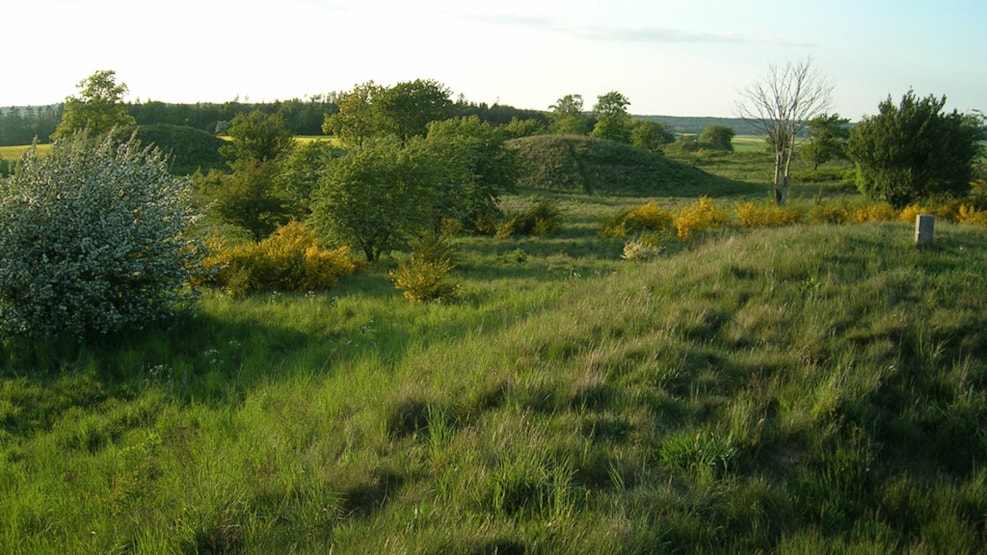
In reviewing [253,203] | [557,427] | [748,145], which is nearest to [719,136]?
[748,145]

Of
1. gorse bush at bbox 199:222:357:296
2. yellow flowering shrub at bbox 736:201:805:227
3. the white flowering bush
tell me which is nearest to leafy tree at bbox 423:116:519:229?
gorse bush at bbox 199:222:357:296

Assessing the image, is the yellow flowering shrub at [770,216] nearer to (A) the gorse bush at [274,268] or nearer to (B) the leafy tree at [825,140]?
(A) the gorse bush at [274,268]

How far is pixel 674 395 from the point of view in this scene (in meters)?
5.30

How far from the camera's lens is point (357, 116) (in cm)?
4491

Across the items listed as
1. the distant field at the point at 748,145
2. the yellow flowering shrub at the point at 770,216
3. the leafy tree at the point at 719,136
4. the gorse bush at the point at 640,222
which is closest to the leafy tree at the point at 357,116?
the gorse bush at the point at 640,222

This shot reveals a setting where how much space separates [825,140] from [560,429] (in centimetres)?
5730

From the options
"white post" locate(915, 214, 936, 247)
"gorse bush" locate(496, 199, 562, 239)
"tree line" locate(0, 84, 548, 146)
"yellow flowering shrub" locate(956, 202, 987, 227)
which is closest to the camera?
"white post" locate(915, 214, 936, 247)

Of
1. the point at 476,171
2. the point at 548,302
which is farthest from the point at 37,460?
the point at 476,171

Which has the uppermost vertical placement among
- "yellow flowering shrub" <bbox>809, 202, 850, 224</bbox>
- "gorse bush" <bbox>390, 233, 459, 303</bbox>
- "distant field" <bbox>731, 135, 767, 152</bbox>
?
"distant field" <bbox>731, 135, 767, 152</bbox>

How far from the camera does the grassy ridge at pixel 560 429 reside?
3.59 meters

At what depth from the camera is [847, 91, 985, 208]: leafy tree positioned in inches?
940

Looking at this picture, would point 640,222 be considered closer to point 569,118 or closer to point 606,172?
point 606,172

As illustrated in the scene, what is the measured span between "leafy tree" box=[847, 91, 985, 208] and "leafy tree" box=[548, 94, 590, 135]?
50.7m

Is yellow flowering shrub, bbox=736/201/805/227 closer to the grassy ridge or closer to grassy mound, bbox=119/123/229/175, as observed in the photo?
the grassy ridge
